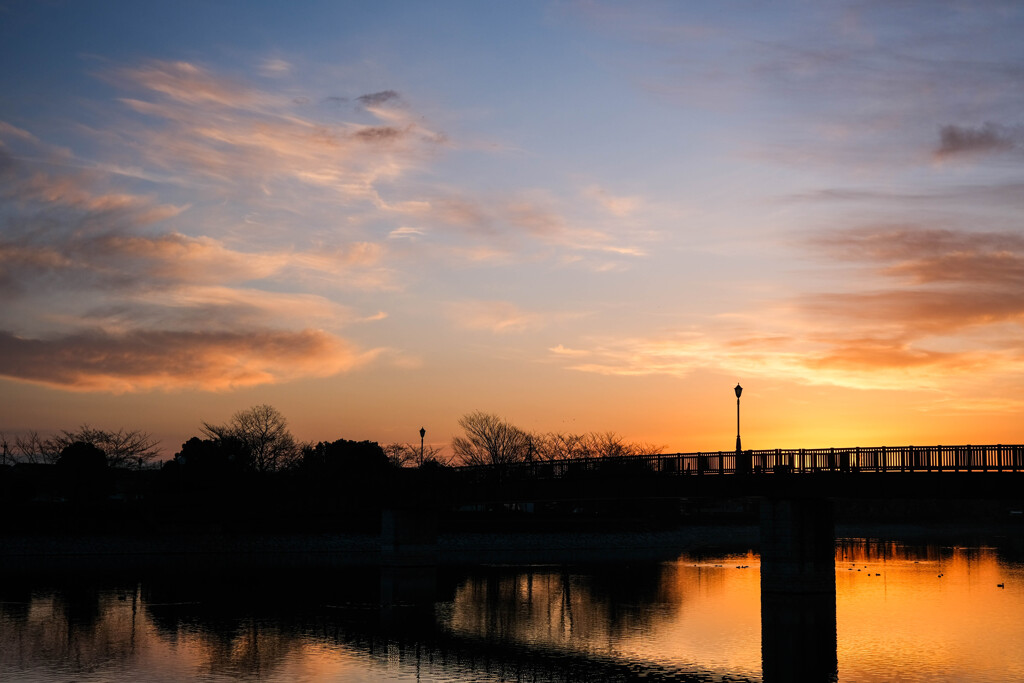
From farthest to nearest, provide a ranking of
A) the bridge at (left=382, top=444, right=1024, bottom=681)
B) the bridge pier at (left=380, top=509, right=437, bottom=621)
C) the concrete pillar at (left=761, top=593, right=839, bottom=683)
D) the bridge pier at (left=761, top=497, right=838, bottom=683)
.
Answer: the bridge pier at (left=380, top=509, right=437, bottom=621) → the bridge pier at (left=761, top=497, right=838, bottom=683) → the bridge at (left=382, top=444, right=1024, bottom=681) → the concrete pillar at (left=761, top=593, right=839, bottom=683)

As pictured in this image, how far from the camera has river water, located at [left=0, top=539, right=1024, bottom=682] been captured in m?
44.5

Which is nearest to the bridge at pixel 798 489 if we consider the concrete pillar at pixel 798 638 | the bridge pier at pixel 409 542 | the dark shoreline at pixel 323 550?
the concrete pillar at pixel 798 638

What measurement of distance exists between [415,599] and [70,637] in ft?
83.3

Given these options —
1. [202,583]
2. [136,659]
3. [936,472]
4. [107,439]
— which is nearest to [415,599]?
[202,583]

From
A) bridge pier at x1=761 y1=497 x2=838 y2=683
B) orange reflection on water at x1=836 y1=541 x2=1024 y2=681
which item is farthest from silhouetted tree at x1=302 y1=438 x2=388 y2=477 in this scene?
bridge pier at x1=761 y1=497 x2=838 y2=683

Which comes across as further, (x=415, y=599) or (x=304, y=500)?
(x=304, y=500)

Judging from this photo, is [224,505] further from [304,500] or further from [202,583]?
[202,583]

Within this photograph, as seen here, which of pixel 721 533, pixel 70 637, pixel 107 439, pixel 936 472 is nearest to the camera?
pixel 70 637

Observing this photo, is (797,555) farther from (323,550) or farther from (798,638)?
(323,550)

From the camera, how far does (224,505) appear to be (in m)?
116

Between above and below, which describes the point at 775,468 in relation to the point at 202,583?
above

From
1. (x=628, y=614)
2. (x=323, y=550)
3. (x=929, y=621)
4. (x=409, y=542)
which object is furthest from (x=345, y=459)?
(x=929, y=621)

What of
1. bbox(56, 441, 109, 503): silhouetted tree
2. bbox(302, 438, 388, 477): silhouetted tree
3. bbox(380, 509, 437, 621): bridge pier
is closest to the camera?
bbox(380, 509, 437, 621): bridge pier

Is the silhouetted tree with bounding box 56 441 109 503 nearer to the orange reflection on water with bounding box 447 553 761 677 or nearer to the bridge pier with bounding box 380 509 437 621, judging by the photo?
the bridge pier with bounding box 380 509 437 621
